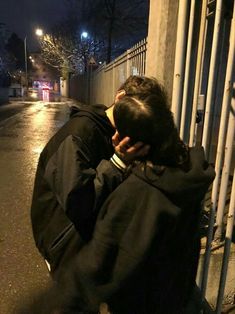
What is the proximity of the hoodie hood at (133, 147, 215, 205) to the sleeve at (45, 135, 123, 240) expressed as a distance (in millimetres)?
148

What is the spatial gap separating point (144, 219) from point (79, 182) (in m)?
0.32

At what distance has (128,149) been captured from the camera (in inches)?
60.9

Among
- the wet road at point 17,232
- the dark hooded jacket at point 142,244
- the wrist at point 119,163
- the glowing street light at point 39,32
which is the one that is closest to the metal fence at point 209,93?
the dark hooded jacket at point 142,244

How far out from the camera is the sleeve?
1550 mm

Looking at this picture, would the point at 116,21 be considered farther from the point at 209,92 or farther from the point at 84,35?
the point at 209,92

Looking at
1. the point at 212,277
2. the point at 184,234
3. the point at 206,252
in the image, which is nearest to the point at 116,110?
the point at 184,234

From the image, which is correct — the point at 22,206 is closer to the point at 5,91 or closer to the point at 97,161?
the point at 97,161

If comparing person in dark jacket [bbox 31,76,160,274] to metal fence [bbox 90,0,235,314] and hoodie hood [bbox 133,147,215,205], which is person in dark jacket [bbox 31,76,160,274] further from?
metal fence [bbox 90,0,235,314]

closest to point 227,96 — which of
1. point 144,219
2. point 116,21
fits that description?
point 144,219

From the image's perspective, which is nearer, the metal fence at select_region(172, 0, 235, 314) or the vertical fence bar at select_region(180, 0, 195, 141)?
the metal fence at select_region(172, 0, 235, 314)

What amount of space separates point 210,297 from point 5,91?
2912 cm

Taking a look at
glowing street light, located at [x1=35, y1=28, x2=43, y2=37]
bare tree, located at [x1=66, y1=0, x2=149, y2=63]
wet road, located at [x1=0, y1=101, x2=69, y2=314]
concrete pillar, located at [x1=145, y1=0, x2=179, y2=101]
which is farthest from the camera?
glowing street light, located at [x1=35, y1=28, x2=43, y2=37]

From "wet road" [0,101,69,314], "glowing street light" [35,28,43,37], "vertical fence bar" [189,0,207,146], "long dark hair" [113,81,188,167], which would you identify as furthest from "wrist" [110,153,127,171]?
"glowing street light" [35,28,43,37]

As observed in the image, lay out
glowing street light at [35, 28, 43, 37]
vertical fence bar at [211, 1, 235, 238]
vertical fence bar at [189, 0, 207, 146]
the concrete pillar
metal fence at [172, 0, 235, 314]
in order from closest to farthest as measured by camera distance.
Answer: vertical fence bar at [211, 1, 235, 238] < metal fence at [172, 0, 235, 314] < vertical fence bar at [189, 0, 207, 146] < the concrete pillar < glowing street light at [35, 28, 43, 37]
